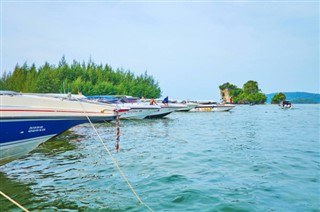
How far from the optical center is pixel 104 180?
692 cm

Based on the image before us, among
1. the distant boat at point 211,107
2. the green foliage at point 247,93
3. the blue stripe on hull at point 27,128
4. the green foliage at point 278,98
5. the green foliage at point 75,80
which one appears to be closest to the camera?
the blue stripe on hull at point 27,128

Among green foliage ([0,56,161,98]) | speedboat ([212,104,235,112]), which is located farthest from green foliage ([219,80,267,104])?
speedboat ([212,104,235,112])

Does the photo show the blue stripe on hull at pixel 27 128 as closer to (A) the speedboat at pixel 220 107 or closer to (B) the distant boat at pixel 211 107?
(B) the distant boat at pixel 211 107

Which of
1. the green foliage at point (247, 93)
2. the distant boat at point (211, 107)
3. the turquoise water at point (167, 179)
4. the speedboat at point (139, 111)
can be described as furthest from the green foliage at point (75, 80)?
the green foliage at point (247, 93)

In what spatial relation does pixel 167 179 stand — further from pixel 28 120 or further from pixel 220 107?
pixel 220 107

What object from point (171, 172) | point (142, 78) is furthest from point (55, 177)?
point (142, 78)

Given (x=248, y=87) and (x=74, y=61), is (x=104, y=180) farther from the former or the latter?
(x=248, y=87)

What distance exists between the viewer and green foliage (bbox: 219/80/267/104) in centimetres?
16450

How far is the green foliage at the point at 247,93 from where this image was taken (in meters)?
164

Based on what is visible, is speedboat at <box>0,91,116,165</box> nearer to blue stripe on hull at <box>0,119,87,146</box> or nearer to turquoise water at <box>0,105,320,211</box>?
blue stripe on hull at <box>0,119,87,146</box>

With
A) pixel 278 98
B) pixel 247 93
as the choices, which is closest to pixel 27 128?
pixel 278 98

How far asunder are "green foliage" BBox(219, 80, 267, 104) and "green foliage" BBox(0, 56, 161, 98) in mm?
87417

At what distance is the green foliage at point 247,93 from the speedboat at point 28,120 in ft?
538

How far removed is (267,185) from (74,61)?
79203mm
